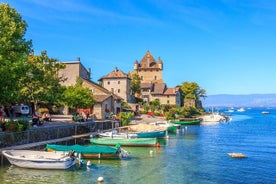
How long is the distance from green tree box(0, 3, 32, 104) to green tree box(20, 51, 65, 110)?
7496 mm

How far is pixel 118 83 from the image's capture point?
94.7 meters

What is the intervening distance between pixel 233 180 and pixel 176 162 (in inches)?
288

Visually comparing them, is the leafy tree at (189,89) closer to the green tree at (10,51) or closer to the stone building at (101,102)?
the stone building at (101,102)

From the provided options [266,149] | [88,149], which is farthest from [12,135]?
[266,149]

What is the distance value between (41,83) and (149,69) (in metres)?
110

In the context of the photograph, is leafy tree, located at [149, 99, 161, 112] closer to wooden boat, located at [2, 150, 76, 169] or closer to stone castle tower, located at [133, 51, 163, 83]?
stone castle tower, located at [133, 51, 163, 83]

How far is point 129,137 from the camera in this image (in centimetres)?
4497

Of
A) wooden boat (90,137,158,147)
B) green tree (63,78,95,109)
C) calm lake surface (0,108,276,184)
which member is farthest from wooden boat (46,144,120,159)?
green tree (63,78,95,109)

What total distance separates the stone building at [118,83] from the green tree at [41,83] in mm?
49476

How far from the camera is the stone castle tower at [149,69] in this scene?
14888 centimetres

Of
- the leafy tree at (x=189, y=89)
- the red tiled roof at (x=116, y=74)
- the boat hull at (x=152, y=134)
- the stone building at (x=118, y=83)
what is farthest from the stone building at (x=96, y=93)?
the leafy tree at (x=189, y=89)

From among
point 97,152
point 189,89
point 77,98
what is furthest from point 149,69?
point 97,152

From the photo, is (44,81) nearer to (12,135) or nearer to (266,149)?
(12,135)

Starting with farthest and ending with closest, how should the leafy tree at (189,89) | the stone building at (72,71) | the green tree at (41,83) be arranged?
1. the leafy tree at (189,89)
2. the stone building at (72,71)
3. the green tree at (41,83)
